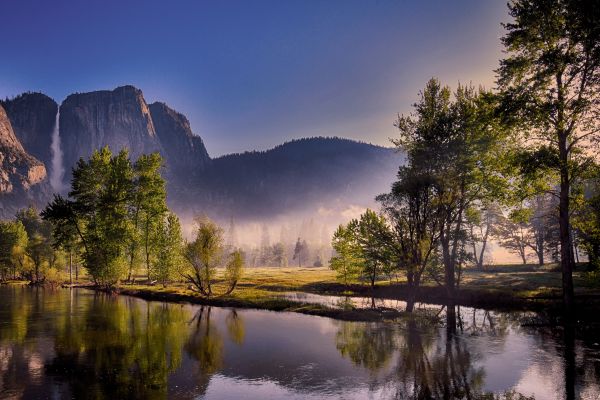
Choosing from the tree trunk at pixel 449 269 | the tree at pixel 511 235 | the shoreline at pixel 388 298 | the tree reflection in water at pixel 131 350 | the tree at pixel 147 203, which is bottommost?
the shoreline at pixel 388 298

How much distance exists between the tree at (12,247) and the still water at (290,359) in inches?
2889

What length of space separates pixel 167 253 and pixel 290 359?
55909 millimetres

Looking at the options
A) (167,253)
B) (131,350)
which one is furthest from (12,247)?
(131,350)

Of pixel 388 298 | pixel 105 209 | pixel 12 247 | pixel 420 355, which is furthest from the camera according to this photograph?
pixel 12 247

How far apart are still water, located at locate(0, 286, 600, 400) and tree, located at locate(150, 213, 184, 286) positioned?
113 feet

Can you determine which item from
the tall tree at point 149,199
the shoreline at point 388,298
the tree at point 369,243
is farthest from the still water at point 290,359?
the tall tree at point 149,199

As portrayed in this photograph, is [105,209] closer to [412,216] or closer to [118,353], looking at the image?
[118,353]

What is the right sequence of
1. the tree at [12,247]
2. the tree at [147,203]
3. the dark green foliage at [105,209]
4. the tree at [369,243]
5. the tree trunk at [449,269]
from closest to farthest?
the tree trunk at [449,269] → the tree at [369,243] → the dark green foliage at [105,209] → the tree at [147,203] → the tree at [12,247]

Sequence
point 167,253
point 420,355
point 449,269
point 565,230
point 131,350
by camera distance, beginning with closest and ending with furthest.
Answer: point 420,355 → point 131,350 → point 565,230 → point 449,269 → point 167,253

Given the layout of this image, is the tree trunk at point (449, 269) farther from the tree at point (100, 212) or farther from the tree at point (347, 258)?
the tree at point (100, 212)

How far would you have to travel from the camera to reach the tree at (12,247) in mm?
100500

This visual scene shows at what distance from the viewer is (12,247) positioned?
10256 cm

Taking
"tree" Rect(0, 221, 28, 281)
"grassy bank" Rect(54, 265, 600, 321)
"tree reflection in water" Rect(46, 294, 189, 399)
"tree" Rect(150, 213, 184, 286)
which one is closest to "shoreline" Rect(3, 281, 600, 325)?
"grassy bank" Rect(54, 265, 600, 321)

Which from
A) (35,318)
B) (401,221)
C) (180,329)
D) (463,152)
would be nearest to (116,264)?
(35,318)
